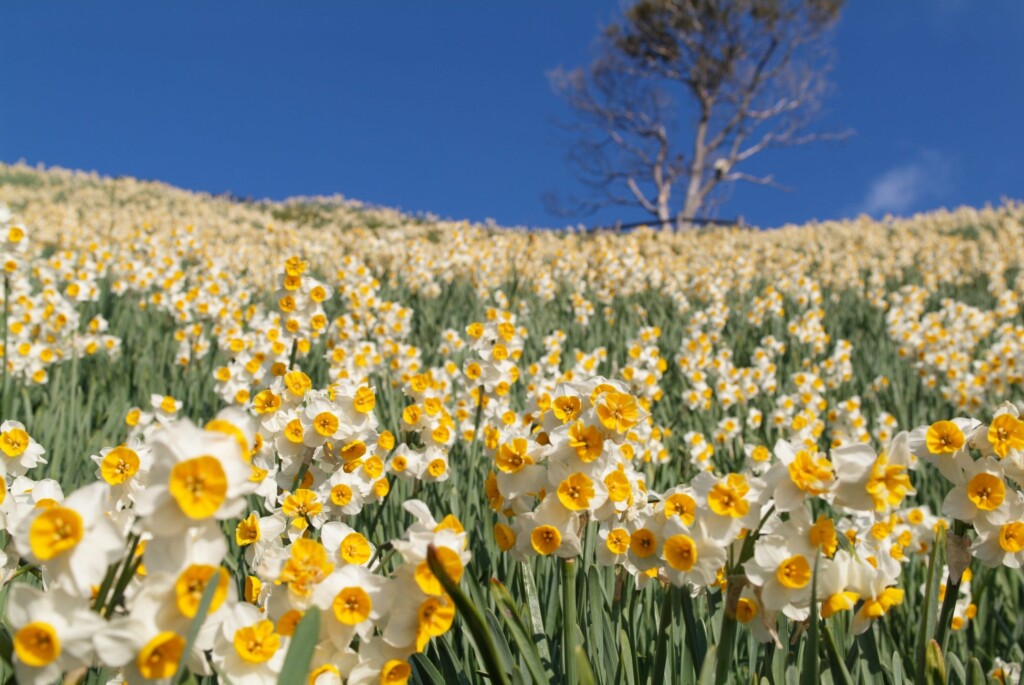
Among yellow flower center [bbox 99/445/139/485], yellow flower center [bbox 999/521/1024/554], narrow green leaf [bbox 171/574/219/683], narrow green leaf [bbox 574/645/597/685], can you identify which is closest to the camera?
narrow green leaf [bbox 171/574/219/683]

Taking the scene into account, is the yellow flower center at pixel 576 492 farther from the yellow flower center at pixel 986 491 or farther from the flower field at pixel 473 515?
the yellow flower center at pixel 986 491

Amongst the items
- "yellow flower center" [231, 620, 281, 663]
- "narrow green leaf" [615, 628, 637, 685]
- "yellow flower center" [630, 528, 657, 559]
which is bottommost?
"narrow green leaf" [615, 628, 637, 685]

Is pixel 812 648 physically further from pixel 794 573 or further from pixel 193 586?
pixel 193 586

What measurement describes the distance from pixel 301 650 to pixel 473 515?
5.35 ft

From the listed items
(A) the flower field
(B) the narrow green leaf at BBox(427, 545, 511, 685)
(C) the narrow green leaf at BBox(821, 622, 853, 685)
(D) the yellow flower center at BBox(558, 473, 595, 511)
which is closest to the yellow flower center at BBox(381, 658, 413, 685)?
(A) the flower field

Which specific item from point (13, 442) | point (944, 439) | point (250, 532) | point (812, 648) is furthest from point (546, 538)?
point (13, 442)

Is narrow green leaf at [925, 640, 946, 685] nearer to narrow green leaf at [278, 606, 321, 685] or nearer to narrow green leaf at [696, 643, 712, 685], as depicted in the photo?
narrow green leaf at [696, 643, 712, 685]

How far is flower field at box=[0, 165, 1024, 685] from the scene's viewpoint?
89 centimetres

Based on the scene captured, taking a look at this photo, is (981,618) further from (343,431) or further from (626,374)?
(343,431)

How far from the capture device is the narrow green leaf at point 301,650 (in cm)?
93

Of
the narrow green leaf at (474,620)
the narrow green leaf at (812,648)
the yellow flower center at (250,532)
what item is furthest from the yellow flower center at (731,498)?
the yellow flower center at (250,532)

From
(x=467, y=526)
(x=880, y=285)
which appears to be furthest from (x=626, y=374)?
(x=880, y=285)

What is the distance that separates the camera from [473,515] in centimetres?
255

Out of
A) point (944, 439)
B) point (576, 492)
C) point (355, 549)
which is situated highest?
point (944, 439)
